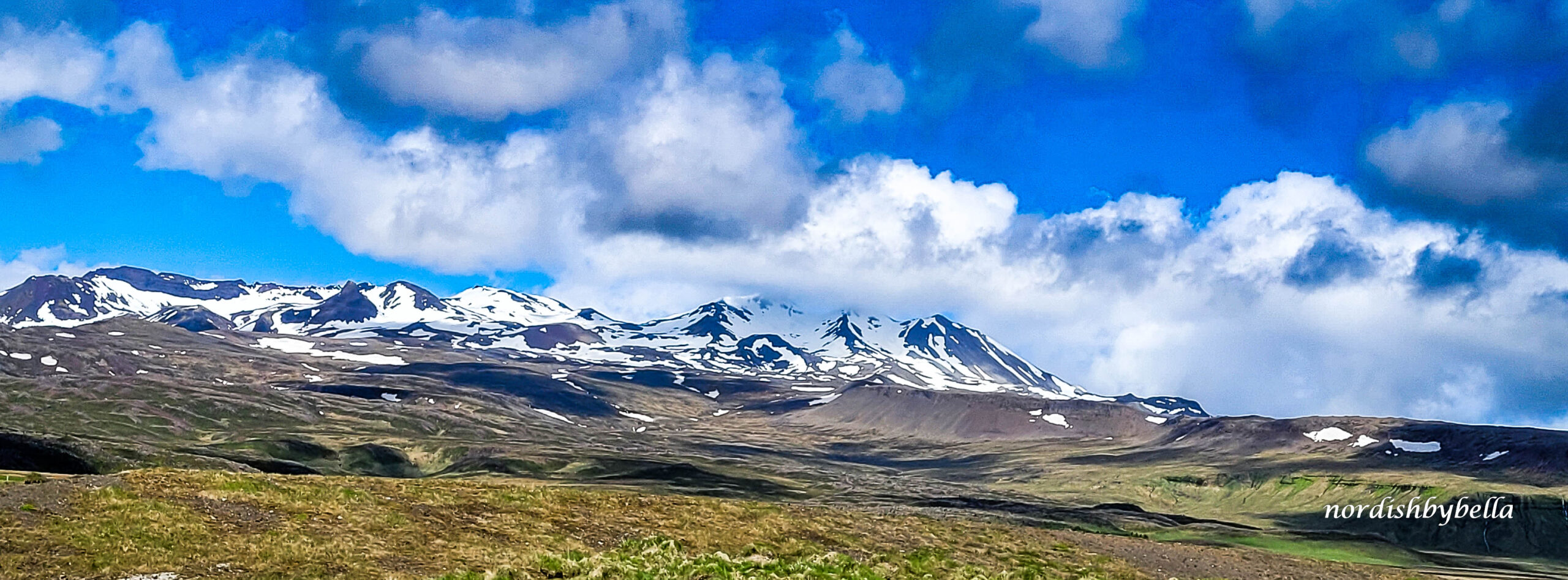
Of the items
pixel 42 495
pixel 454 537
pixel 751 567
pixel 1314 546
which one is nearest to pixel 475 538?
pixel 454 537

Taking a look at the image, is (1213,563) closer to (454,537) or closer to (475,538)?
(475,538)

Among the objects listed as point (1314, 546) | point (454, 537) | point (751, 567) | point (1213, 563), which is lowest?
point (454, 537)

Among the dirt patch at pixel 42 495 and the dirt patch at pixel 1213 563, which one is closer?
the dirt patch at pixel 42 495

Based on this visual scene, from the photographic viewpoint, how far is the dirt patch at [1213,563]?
183 ft

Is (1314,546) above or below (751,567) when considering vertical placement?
above

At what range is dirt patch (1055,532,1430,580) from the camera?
183 feet

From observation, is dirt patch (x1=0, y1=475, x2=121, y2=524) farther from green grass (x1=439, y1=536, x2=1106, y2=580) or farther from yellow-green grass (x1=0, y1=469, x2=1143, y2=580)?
green grass (x1=439, y1=536, x2=1106, y2=580)

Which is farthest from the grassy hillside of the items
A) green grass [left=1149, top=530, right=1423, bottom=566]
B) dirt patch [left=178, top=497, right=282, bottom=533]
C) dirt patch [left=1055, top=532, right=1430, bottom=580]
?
green grass [left=1149, top=530, right=1423, bottom=566]

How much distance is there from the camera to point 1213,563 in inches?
2301

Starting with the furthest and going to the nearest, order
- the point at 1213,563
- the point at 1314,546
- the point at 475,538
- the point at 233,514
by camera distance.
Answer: the point at 1314,546 < the point at 1213,563 < the point at 475,538 < the point at 233,514

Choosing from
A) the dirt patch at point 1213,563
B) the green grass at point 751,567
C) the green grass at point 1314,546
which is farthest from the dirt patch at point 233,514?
the green grass at point 1314,546

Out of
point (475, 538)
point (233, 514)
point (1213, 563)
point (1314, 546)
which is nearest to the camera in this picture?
point (233, 514)

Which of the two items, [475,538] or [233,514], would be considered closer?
[233,514]

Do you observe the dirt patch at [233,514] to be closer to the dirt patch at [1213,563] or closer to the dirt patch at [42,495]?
the dirt patch at [42,495]
